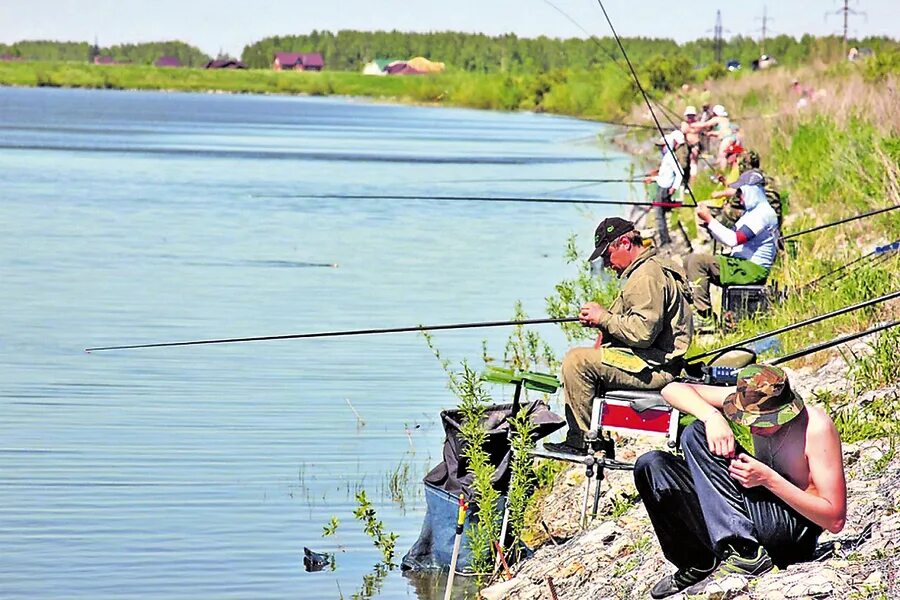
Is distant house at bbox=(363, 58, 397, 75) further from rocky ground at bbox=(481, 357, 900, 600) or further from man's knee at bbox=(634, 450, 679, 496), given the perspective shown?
man's knee at bbox=(634, 450, 679, 496)

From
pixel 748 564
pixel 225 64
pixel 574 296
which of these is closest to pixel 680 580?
pixel 748 564

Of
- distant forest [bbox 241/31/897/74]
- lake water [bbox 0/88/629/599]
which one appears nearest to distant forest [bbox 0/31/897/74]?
distant forest [bbox 241/31/897/74]

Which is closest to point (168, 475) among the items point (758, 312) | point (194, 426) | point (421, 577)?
point (194, 426)

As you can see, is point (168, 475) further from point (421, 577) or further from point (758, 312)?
point (758, 312)

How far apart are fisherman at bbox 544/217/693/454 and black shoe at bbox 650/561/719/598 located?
128 cm

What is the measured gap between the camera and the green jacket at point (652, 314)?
20.7 feet

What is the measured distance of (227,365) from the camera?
12.0 metres

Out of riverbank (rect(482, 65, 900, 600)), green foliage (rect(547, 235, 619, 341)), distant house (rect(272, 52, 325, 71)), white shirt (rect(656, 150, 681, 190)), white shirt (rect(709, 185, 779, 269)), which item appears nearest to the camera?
riverbank (rect(482, 65, 900, 600))

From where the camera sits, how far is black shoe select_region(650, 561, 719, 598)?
16.8 ft

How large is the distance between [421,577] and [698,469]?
2.34 m

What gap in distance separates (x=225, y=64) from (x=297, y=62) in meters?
6.90

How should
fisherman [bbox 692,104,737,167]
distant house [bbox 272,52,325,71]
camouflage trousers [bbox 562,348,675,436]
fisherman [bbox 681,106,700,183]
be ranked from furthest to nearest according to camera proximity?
1. distant house [bbox 272,52,325,71]
2. fisherman [bbox 692,104,737,167]
3. fisherman [bbox 681,106,700,183]
4. camouflage trousers [bbox 562,348,675,436]

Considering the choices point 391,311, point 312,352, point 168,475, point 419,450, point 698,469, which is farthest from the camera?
point 391,311

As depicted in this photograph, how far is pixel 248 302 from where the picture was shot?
15.2 m
